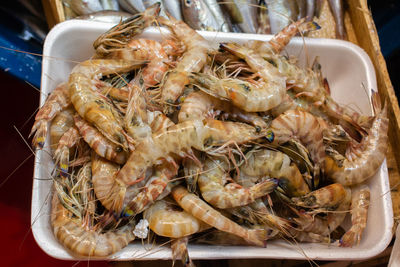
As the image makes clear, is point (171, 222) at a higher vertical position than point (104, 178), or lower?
lower

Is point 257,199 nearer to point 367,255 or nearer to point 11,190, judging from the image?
point 367,255

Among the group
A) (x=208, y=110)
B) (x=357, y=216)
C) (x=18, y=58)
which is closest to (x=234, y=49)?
(x=208, y=110)

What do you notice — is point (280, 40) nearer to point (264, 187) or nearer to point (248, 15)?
point (248, 15)

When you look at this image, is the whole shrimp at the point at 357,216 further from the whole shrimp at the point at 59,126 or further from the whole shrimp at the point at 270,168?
the whole shrimp at the point at 59,126

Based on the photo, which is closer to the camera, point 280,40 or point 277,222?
point 277,222

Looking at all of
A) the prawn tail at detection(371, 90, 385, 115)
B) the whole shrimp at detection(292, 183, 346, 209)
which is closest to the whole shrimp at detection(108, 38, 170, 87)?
the whole shrimp at detection(292, 183, 346, 209)

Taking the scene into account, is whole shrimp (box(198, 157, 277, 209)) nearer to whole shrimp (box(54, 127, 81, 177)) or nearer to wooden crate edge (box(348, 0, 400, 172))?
whole shrimp (box(54, 127, 81, 177))
